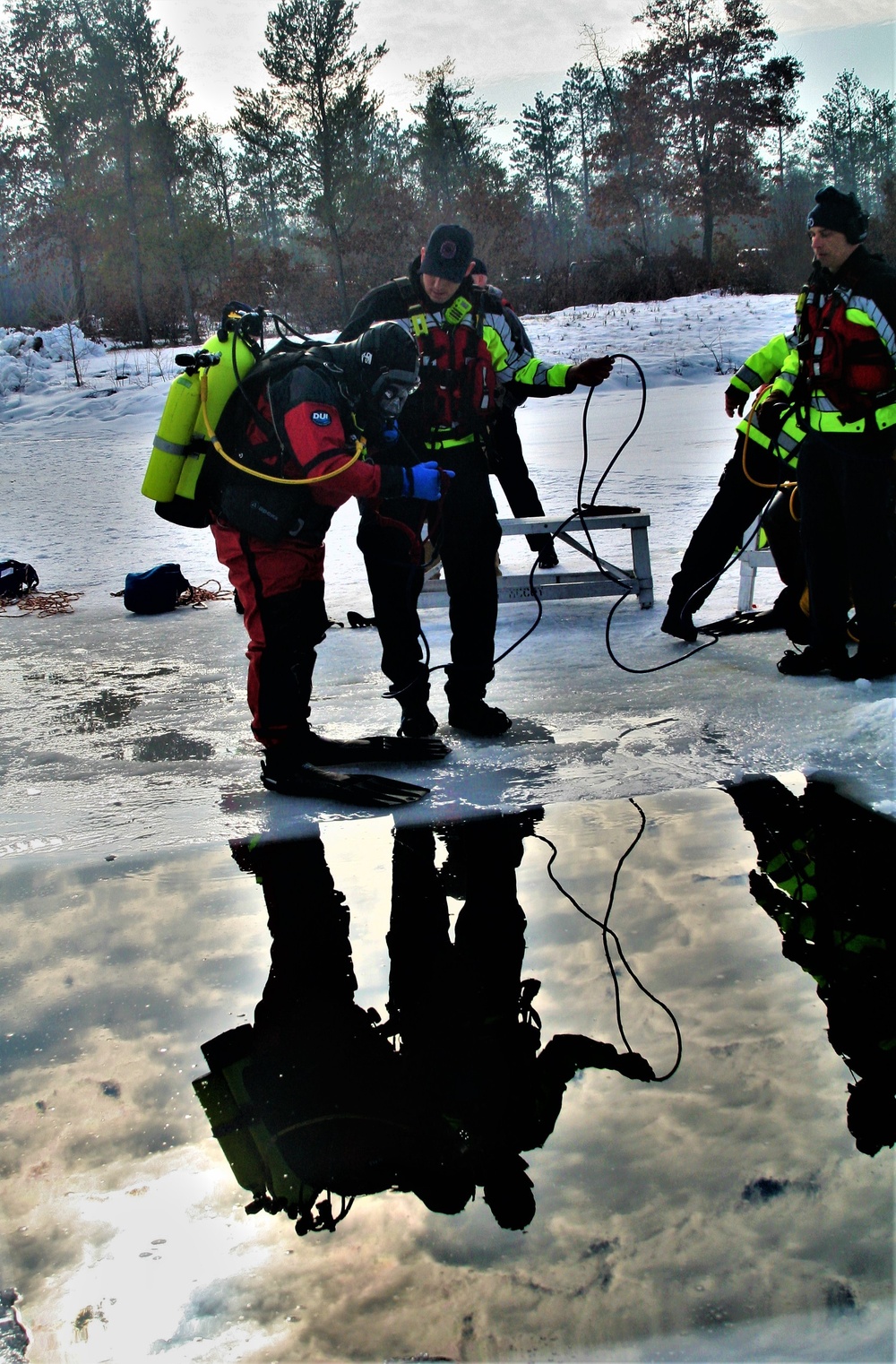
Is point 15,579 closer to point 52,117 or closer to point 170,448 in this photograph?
point 170,448

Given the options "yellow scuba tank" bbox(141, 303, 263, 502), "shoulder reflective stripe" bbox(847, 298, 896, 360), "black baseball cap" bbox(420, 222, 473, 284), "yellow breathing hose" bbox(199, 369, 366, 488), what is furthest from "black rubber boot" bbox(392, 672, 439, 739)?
"shoulder reflective stripe" bbox(847, 298, 896, 360)

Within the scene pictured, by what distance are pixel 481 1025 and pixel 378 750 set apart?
196cm

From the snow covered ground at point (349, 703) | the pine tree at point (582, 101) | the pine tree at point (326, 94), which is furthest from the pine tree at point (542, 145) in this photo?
the snow covered ground at point (349, 703)

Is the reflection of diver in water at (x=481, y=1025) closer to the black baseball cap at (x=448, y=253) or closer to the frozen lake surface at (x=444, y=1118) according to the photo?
the frozen lake surface at (x=444, y=1118)

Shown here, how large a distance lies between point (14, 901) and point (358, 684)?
94.7 inches

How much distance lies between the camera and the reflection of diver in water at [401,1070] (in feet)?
6.87

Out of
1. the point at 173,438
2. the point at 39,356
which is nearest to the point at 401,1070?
the point at 173,438

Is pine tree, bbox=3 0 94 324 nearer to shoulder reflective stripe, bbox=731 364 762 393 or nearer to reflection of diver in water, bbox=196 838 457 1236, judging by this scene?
shoulder reflective stripe, bbox=731 364 762 393

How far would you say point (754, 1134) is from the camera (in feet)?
6.86

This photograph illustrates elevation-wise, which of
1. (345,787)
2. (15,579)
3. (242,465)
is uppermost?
(242,465)

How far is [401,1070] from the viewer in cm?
238

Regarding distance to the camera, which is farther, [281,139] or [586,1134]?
[281,139]

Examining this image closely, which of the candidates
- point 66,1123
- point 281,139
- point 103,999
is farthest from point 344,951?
point 281,139

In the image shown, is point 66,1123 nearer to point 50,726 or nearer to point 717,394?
point 50,726
